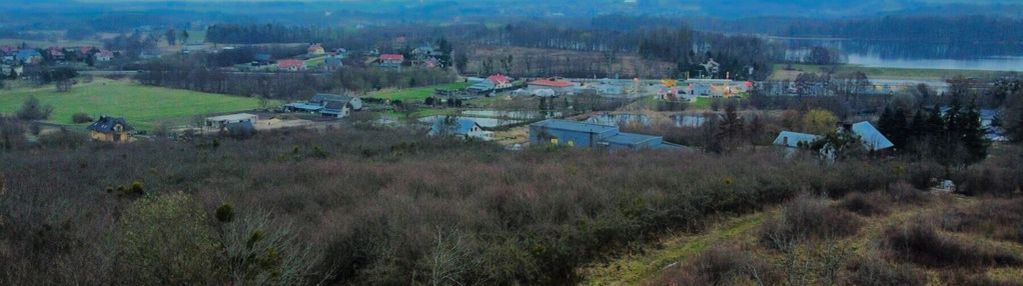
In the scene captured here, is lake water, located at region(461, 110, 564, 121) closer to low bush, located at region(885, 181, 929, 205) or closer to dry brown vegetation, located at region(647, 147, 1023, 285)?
low bush, located at region(885, 181, 929, 205)

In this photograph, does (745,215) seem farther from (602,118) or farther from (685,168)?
(602,118)

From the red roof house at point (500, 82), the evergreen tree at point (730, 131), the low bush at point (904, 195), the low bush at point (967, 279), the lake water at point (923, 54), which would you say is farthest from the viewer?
the lake water at point (923, 54)

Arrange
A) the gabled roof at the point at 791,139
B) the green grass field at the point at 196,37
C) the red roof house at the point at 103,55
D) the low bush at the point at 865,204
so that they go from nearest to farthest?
the low bush at the point at 865,204 < the gabled roof at the point at 791,139 < the red roof house at the point at 103,55 < the green grass field at the point at 196,37

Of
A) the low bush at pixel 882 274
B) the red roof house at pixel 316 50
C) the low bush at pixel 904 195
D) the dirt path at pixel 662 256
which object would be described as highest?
the red roof house at pixel 316 50

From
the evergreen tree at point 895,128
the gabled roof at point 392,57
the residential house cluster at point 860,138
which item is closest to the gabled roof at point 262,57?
the gabled roof at point 392,57

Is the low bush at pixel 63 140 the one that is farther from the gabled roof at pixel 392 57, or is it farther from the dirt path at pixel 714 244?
the gabled roof at pixel 392 57

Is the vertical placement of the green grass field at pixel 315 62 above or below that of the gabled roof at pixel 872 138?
above

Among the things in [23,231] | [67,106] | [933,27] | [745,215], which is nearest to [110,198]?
[23,231]
